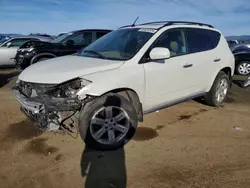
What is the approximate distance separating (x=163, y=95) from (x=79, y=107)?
153 cm

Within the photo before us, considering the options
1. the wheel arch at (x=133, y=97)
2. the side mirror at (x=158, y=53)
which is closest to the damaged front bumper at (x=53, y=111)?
the wheel arch at (x=133, y=97)

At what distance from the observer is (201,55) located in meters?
4.78

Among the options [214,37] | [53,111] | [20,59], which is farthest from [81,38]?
[53,111]

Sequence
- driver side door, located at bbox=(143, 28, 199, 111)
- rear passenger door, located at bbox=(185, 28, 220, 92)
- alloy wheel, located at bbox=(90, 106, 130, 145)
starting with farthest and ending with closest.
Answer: rear passenger door, located at bbox=(185, 28, 220, 92) → driver side door, located at bbox=(143, 28, 199, 111) → alloy wheel, located at bbox=(90, 106, 130, 145)

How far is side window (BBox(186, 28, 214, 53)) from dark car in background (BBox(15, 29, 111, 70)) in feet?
18.2

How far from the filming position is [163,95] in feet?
13.7

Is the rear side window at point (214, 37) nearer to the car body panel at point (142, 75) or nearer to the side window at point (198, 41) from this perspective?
the side window at point (198, 41)

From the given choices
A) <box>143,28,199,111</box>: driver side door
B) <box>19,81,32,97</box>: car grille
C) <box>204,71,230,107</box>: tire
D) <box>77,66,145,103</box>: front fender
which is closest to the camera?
<box>77,66,145,103</box>: front fender

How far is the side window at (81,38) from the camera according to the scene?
9.89 meters

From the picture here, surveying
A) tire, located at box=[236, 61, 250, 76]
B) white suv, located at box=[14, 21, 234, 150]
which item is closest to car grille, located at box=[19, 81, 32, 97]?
white suv, located at box=[14, 21, 234, 150]

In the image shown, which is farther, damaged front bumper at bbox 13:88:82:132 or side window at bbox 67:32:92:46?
side window at bbox 67:32:92:46

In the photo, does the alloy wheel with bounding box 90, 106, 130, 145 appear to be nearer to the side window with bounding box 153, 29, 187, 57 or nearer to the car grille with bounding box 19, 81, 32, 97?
the car grille with bounding box 19, 81, 32, 97

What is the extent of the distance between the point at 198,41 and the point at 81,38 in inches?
239

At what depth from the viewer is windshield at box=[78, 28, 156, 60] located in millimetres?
3971
